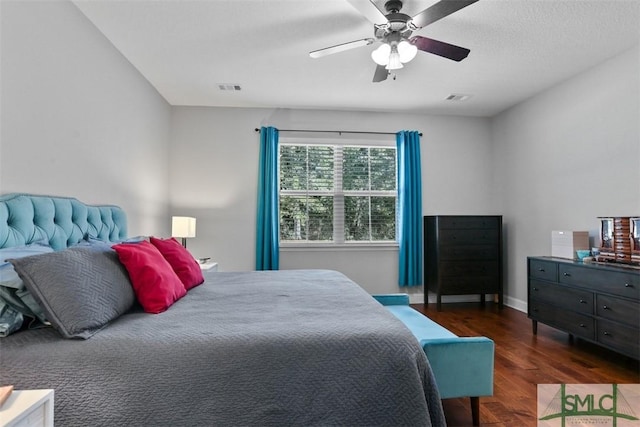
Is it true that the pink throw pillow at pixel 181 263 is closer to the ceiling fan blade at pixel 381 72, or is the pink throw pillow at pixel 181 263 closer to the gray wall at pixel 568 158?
the ceiling fan blade at pixel 381 72

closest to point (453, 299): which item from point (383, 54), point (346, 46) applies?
point (383, 54)

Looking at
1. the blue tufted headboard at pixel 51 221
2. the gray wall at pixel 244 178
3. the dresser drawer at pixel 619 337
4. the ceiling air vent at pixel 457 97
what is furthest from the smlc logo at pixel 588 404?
the ceiling air vent at pixel 457 97

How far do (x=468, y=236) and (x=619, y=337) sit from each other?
1.83 m

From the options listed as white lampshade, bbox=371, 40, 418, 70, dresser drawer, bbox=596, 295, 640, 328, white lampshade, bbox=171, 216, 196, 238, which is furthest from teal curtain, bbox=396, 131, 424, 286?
white lampshade, bbox=171, 216, 196, 238

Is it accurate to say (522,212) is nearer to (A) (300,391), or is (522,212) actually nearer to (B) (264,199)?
(B) (264,199)

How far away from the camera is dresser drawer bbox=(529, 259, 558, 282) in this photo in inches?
119

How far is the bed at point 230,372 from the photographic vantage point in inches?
42.9

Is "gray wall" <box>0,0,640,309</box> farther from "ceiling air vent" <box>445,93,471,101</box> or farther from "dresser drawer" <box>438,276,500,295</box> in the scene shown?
"ceiling air vent" <box>445,93,471,101</box>

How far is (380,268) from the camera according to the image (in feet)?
14.5

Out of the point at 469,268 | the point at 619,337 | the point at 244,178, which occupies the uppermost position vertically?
the point at 244,178

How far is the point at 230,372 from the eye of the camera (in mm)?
1157

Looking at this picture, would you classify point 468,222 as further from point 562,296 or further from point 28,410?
point 28,410

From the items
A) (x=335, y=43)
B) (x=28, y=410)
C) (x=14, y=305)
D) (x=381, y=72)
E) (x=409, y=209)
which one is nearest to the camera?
(x=28, y=410)

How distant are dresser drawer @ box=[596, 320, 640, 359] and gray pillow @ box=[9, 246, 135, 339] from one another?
3.22 metres
